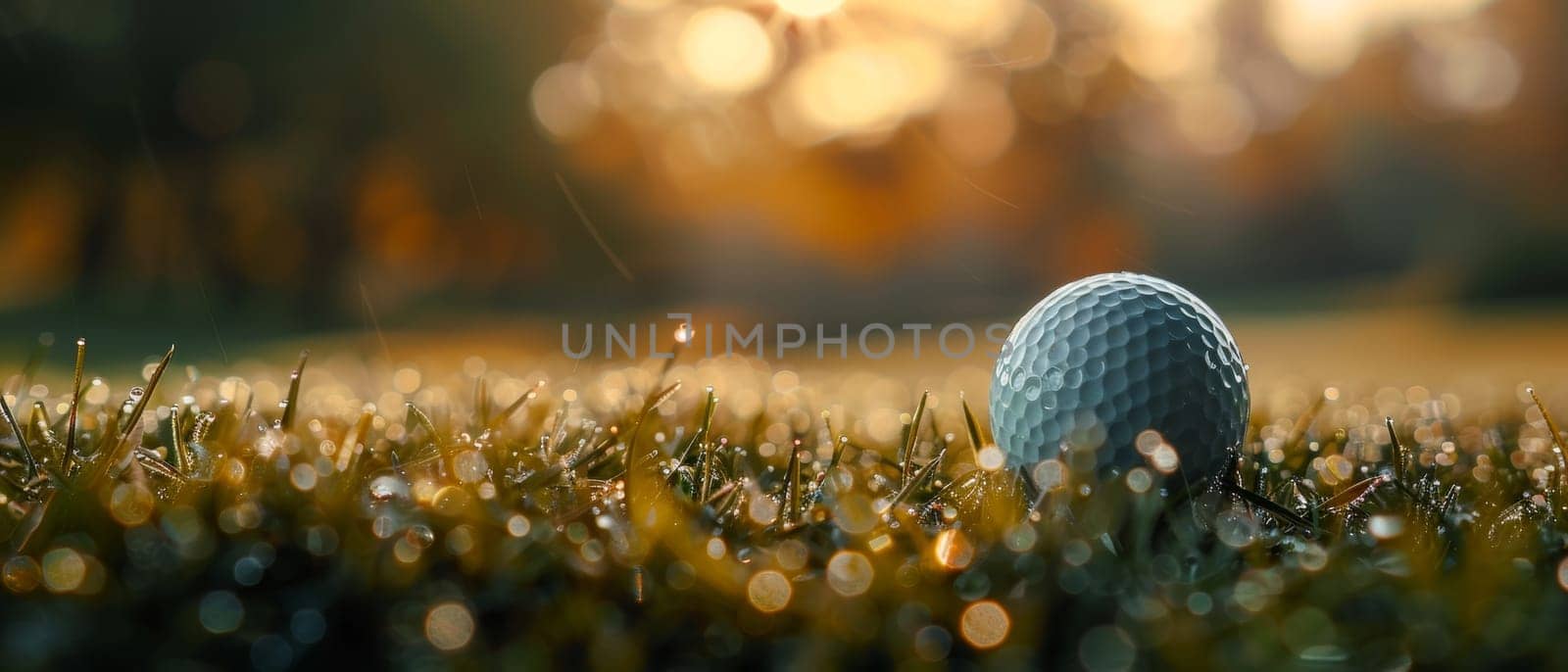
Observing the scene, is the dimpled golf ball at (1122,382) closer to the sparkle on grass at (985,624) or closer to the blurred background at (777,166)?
the sparkle on grass at (985,624)

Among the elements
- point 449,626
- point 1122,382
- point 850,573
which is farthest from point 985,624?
point 1122,382

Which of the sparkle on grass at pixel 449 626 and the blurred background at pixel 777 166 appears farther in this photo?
the blurred background at pixel 777 166

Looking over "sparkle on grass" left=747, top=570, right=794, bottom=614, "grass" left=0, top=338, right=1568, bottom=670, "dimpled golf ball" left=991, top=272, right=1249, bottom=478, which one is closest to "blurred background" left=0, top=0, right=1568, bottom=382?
"dimpled golf ball" left=991, top=272, right=1249, bottom=478

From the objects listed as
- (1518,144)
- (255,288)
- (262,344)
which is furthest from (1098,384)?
(1518,144)

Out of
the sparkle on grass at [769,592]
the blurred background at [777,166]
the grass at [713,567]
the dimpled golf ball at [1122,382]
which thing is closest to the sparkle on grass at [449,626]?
the grass at [713,567]

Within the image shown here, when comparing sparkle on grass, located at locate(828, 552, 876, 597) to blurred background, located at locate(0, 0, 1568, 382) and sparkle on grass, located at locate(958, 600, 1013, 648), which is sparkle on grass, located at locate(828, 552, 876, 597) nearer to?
sparkle on grass, located at locate(958, 600, 1013, 648)

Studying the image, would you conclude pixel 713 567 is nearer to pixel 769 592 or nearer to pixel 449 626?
pixel 769 592

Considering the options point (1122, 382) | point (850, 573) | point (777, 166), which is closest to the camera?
point (850, 573)
